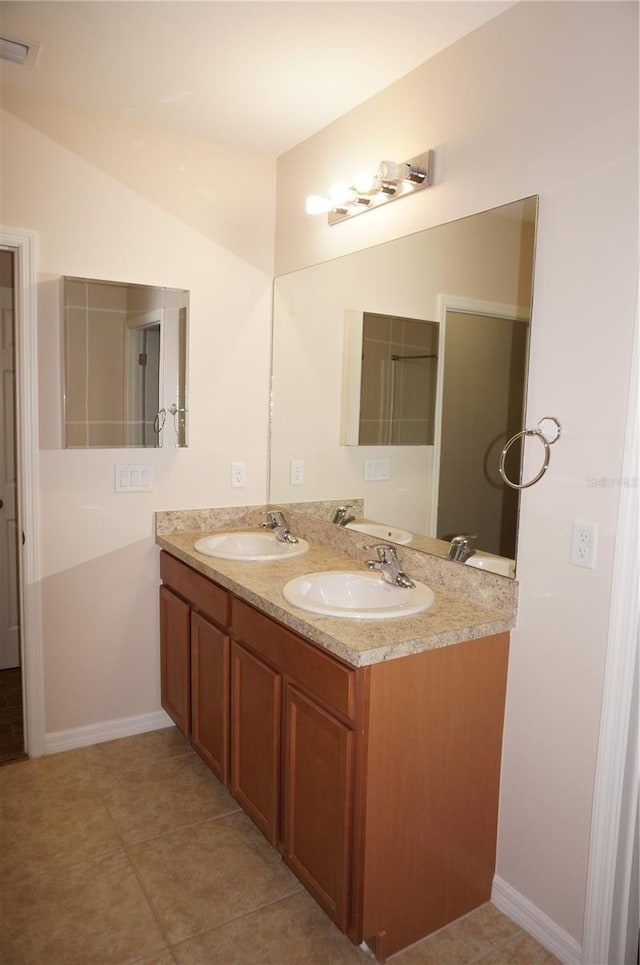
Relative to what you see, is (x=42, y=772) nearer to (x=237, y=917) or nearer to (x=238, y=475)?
(x=237, y=917)

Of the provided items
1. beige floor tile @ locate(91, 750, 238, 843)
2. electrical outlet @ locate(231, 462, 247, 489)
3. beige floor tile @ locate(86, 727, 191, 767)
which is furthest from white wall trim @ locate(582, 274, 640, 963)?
electrical outlet @ locate(231, 462, 247, 489)

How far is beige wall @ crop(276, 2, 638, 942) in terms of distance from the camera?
1592mm

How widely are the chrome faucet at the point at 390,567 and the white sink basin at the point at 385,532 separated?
0.08 metres

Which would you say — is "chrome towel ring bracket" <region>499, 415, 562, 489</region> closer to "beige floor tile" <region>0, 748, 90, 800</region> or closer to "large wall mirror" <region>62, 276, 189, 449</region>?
"large wall mirror" <region>62, 276, 189, 449</region>

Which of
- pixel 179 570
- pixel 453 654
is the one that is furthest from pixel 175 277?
pixel 453 654

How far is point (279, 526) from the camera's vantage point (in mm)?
2861

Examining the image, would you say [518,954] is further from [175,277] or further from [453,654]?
[175,277]

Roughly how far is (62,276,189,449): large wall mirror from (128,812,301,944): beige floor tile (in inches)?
57.6

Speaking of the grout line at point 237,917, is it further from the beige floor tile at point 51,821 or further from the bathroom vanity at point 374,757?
the beige floor tile at point 51,821

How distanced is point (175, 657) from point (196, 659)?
245mm

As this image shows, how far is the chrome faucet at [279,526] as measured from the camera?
9.04 feet

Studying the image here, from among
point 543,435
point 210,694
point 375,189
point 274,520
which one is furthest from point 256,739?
point 375,189

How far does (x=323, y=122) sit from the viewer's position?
103 inches

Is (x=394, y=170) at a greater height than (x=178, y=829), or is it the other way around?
(x=394, y=170)
